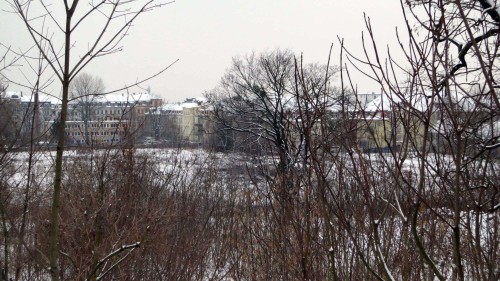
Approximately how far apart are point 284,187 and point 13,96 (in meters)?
3.44

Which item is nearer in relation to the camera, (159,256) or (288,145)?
(288,145)

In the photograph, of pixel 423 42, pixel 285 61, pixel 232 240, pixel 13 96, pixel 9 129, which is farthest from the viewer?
pixel 285 61

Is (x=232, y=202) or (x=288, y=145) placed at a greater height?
(x=288, y=145)

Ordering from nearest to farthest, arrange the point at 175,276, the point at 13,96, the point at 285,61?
1. the point at 13,96
2. the point at 175,276
3. the point at 285,61

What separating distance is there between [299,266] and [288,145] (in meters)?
1.03

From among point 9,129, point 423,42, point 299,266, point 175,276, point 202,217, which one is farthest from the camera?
point 202,217

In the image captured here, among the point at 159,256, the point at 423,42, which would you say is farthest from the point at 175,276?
the point at 423,42

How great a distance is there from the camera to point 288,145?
3617 millimetres

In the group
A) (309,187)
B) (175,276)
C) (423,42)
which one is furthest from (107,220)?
(423,42)

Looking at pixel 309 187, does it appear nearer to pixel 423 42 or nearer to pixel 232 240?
pixel 423 42

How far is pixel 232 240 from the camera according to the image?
25.0ft

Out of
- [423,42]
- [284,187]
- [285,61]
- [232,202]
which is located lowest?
[232,202]

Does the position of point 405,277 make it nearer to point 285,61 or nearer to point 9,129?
point 9,129

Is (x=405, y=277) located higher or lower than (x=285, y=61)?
lower
